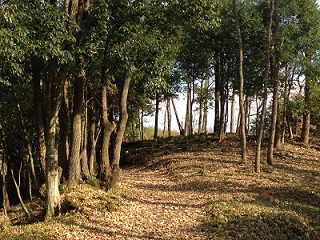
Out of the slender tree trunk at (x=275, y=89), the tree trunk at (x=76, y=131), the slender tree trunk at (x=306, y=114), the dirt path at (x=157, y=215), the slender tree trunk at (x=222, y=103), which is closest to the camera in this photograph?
the dirt path at (x=157, y=215)

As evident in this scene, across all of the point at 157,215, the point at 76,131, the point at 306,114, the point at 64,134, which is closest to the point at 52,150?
the point at 76,131

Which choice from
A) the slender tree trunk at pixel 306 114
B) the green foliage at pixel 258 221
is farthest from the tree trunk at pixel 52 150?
the slender tree trunk at pixel 306 114

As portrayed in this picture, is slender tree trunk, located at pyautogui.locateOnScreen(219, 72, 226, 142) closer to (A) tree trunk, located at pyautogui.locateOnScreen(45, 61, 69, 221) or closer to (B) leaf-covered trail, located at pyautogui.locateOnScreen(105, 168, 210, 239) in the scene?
(B) leaf-covered trail, located at pyautogui.locateOnScreen(105, 168, 210, 239)

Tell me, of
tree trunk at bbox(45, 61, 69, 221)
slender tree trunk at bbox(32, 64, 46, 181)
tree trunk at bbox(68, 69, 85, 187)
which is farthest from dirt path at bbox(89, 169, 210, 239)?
slender tree trunk at bbox(32, 64, 46, 181)

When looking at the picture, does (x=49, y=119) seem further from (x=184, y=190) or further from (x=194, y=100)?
(x=194, y=100)

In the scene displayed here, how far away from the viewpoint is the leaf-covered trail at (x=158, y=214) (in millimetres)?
7930

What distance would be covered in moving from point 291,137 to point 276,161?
721 cm

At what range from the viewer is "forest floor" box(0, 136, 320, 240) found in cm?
802

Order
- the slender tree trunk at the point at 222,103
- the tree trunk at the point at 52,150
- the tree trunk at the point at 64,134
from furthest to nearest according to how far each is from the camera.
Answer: the slender tree trunk at the point at 222,103, the tree trunk at the point at 64,134, the tree trunk at the point at 52,150

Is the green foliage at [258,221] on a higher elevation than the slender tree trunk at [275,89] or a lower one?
lower

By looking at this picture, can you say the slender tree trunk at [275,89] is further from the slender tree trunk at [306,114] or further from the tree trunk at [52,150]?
the tree trunk at [52,150]

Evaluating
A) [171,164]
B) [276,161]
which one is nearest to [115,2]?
[171,164]

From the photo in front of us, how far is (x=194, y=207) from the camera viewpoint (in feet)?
33.1

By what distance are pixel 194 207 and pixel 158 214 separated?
4.03 ft
